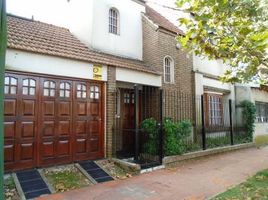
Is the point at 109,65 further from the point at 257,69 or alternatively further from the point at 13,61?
the point at 257,69

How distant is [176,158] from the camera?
9.80 meters

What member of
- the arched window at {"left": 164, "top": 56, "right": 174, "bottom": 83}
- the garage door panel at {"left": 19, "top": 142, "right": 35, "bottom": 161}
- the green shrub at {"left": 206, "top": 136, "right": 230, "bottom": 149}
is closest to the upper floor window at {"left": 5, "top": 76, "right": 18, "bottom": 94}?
the garage door panel at {"left": 19, "top": 142, "right": 35, "bottom": 161}

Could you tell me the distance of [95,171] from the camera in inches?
320

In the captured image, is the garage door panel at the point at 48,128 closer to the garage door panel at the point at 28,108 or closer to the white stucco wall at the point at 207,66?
the garage door panel at the point at 28,108

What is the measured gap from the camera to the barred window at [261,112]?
1753 cm

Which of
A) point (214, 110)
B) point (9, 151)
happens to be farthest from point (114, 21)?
point (214, 110)

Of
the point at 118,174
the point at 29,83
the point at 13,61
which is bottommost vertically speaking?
the point at 118,174

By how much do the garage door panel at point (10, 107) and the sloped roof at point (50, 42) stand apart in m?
1.44

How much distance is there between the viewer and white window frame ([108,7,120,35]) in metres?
11.6

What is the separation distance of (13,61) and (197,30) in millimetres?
4862

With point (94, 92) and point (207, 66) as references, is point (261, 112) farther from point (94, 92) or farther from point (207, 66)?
point (94, 92)

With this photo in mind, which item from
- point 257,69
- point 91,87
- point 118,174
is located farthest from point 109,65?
point 257,69

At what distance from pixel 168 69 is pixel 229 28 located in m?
6.01

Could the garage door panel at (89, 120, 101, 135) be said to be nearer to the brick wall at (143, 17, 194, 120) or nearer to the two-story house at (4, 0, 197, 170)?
the two-story house at (4, 0, 197, 170)
